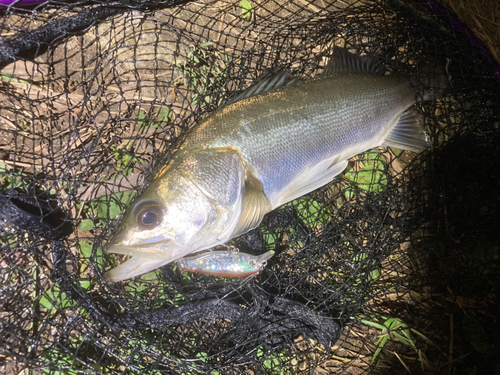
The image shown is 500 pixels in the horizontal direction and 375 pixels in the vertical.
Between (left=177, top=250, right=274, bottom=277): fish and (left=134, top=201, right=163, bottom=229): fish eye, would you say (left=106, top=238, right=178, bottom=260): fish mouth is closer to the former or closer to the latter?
(left=134, top=201, right=163, bottom=229): fish eye

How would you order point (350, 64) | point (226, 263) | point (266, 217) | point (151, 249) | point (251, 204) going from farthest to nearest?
point (266, 217), point (350, 64), point (226, 263), point (251, 204), point (151, 249)

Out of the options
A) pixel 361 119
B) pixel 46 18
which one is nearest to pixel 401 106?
pixel 361 119

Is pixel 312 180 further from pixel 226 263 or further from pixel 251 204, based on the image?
pixel 226 263

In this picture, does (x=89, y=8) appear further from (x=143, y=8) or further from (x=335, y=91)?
(x=335, y=91)

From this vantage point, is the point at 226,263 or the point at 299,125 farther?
the point at 226,263

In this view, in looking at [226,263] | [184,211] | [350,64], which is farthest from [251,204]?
[350,64]

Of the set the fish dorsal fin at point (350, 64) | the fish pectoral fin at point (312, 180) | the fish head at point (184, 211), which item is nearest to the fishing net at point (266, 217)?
the fish dorsal fin at point (350, 64)

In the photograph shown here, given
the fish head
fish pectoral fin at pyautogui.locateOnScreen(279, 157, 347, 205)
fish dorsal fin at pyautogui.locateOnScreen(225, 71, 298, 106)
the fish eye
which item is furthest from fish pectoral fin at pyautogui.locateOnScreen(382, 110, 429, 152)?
the fish eye
